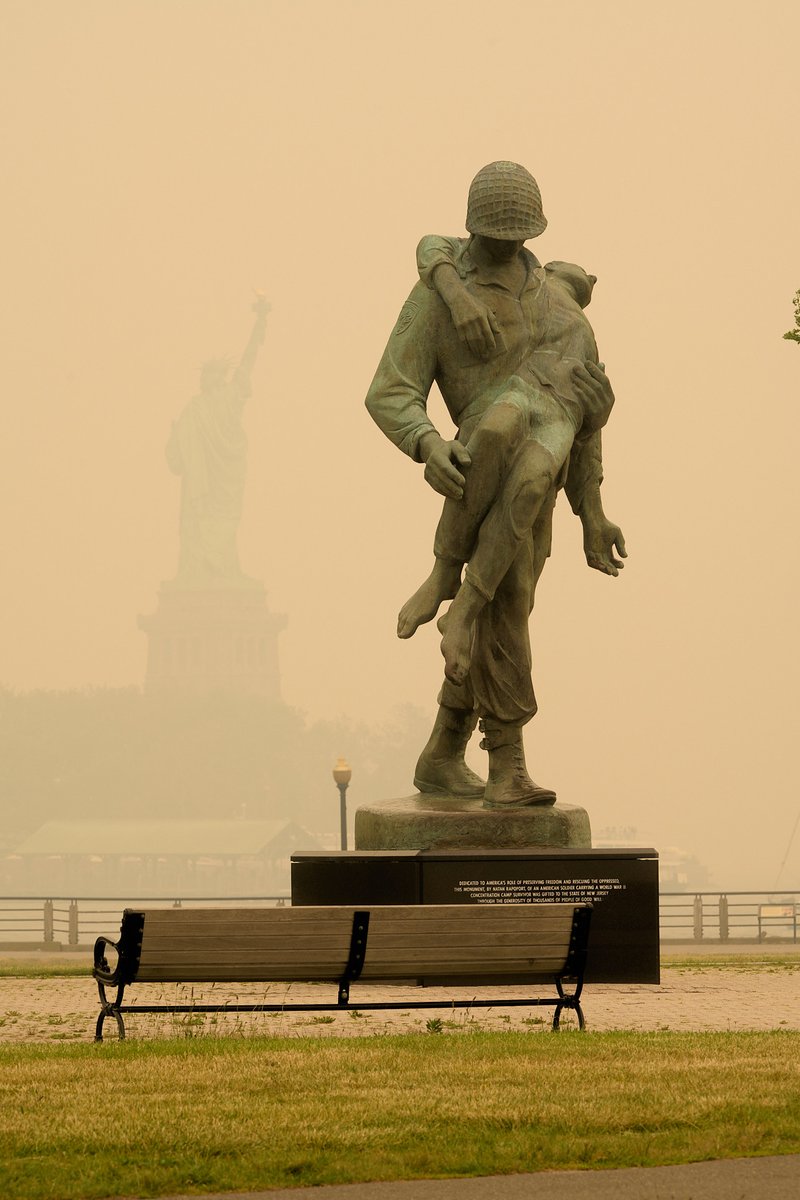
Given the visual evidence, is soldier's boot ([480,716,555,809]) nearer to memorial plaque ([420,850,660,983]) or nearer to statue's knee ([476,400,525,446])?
memorial plaque ([420,850,660,983])

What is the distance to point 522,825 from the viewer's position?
484 inches

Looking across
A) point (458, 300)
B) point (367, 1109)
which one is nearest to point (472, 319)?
point (458, 300)

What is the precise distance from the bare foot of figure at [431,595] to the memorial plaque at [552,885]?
1527 millimetres

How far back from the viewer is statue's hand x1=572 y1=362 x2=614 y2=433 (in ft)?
41.0

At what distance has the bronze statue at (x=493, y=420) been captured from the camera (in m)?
12.2

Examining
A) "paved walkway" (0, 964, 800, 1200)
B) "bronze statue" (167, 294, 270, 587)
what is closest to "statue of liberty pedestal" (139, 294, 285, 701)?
"bronze statue" (167, 294, 270, 587)

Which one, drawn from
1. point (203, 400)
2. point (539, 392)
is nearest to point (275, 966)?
point (539, 392)

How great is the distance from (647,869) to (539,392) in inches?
117

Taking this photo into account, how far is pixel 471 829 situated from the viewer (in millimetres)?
12266

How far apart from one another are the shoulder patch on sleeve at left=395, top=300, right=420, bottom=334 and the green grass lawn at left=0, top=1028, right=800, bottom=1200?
527cm

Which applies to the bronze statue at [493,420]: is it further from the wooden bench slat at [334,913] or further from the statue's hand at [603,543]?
the wooden bench slat at [334,913]

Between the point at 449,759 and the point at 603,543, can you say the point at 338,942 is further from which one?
the point at 603,543

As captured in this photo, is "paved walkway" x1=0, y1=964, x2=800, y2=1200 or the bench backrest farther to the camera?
the bench backrest

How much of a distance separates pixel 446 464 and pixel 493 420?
Result: 0.38m
